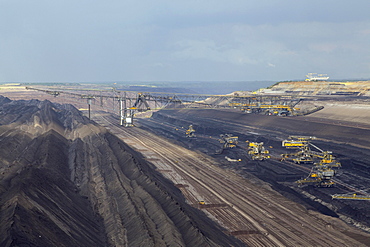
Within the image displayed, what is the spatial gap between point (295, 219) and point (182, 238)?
18.4 meters

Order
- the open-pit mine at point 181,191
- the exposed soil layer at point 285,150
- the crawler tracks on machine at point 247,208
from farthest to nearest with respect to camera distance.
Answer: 1. the exposed soil layer at point 285,150
2. the crawler tracks on machine at point 247,208
3. the open-pit mine at point 181,191

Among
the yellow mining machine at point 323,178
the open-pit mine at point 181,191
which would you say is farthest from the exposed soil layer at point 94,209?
the yellow mining machine at point 323,178

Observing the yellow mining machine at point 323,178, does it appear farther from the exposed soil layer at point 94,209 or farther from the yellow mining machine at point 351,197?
the exposed soil layer at point 94,209

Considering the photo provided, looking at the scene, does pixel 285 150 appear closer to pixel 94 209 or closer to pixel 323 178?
pixel 323 178

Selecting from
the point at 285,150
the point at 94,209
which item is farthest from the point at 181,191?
the point at 285,150

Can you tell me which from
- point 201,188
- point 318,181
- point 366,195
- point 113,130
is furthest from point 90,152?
point 113,130

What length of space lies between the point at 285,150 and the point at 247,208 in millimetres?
49712

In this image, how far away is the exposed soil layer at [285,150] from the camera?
58.8 meters

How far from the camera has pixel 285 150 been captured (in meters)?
101

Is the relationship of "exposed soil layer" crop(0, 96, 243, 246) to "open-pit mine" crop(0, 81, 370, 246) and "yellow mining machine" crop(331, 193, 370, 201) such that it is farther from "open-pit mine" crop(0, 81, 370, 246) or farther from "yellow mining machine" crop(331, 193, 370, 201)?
"yellow mining machine" crop(331, 193, 370, 201)

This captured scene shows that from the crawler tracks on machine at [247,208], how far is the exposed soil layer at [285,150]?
13.5 ft

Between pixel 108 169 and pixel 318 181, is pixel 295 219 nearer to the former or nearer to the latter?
pixel 318 181

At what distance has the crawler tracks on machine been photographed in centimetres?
4438

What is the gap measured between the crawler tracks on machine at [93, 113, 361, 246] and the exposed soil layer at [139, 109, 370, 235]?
413 centimetres
